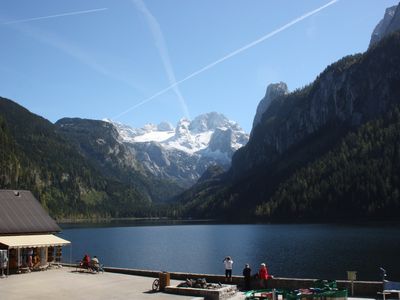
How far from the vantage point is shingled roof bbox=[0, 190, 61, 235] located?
2020 inches

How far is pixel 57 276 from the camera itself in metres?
45.6

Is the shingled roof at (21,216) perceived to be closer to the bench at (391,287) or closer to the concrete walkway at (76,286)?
the concrete walkway at (76,286)

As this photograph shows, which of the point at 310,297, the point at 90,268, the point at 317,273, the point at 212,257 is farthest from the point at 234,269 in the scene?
the point at 310,297

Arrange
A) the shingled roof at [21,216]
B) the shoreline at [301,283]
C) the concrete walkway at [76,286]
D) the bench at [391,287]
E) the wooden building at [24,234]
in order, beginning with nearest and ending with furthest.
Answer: the bench at [391,287]
the concrete walkway at [76,286]
the shoreline at [301,283]
the wooden building at [24,234]
the shingled roof at [21,216]

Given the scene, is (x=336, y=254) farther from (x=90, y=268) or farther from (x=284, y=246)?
(x=90, y=268)

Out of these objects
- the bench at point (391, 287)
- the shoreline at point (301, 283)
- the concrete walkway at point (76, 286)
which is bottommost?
the concrete walkway at point (76, 286)

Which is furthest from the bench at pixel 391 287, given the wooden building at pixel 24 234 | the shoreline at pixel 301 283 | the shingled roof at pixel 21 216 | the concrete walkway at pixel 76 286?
the shingled roof at pixel 21 216

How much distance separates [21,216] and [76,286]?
17765 millimetres

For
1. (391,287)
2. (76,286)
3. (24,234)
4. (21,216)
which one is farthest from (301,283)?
(21,216)

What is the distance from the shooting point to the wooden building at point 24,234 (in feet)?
159

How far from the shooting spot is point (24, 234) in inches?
2048

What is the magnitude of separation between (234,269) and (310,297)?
46.8 m

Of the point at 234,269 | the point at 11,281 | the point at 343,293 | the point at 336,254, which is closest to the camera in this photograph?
the point at 343,293

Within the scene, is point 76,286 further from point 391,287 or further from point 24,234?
point 391,287
